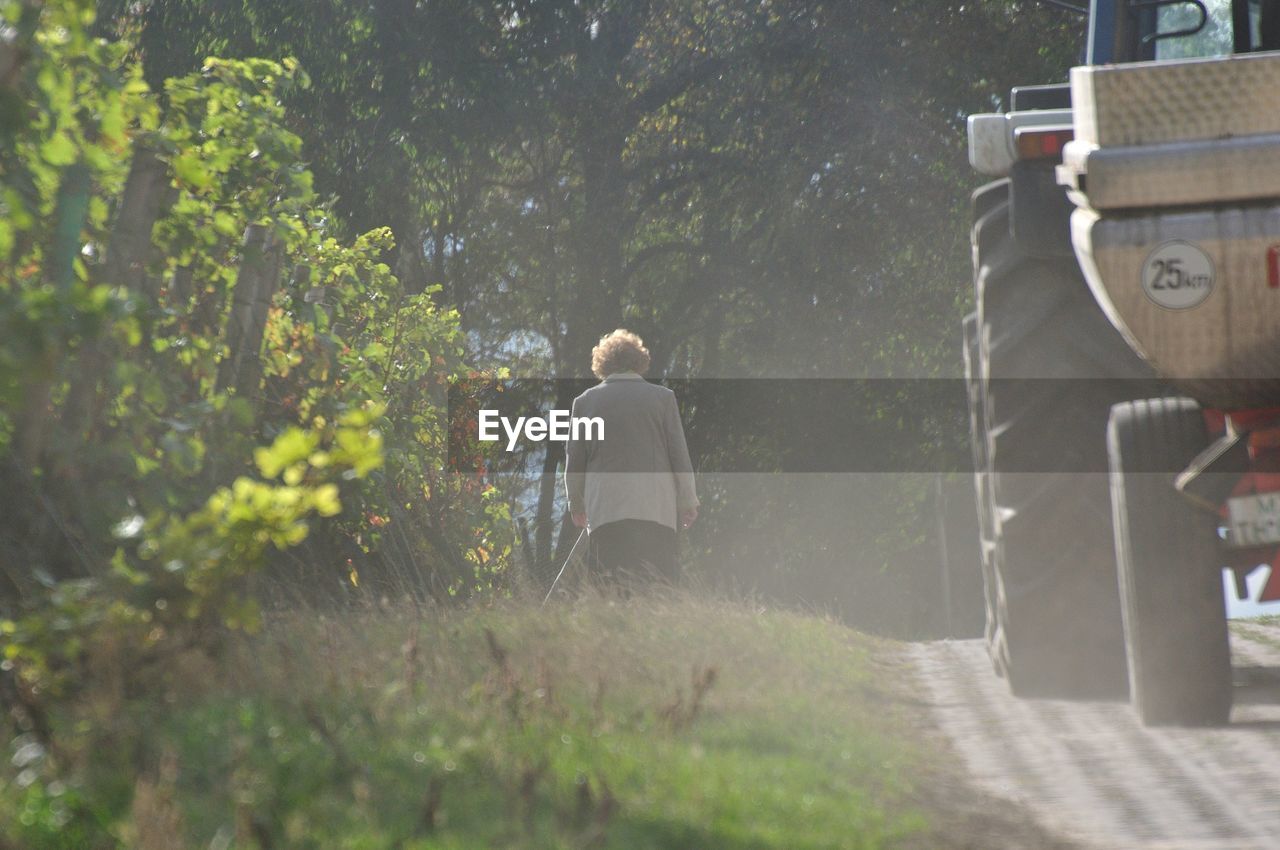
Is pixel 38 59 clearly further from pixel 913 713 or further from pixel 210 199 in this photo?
pixel 913 713

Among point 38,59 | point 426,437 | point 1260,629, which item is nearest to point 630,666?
point 38,59

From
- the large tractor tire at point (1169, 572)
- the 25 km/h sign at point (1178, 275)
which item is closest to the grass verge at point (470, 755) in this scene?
the large tractor tire at point (1169, 572)

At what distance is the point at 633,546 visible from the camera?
29.8 ft

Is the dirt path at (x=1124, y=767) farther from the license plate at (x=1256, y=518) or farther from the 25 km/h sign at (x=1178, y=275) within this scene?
the 25 km/h sign at (x=1178, y=275)

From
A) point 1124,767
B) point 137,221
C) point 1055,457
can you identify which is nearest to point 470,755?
point 1124,767

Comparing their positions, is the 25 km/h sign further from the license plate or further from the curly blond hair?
the curly blond hair

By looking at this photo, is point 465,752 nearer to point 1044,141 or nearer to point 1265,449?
point 1265,449

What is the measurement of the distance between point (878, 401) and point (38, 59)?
16724 mm

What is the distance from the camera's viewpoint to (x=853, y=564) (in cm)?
2627

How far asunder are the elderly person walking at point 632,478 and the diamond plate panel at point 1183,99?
3936mm

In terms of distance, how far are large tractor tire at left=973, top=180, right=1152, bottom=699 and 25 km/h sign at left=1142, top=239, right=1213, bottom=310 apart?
1127 mm

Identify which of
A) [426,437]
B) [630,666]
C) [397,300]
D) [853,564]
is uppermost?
[397,300]

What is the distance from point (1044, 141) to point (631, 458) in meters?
3.40

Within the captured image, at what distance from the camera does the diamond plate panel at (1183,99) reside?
17.0 ft
